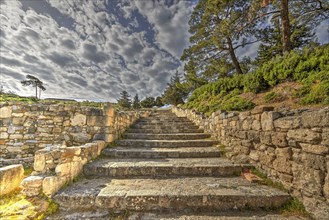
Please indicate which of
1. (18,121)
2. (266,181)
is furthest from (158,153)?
(18,121)

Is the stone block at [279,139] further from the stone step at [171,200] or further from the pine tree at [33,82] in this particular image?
the pine tree at [33,82]

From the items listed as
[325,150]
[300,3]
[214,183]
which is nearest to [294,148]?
[325,150]

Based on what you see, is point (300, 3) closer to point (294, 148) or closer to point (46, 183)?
point (294, 148)

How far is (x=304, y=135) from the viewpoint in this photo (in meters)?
2.18

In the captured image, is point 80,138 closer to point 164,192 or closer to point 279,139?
point 164,192

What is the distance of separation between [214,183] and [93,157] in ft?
9.73

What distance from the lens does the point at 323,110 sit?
1947mm

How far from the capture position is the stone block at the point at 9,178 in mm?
2346

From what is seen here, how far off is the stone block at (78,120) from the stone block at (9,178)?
202 centimetres

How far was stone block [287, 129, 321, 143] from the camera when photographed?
202 cm

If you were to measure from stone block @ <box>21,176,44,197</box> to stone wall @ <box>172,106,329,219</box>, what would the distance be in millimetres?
4115

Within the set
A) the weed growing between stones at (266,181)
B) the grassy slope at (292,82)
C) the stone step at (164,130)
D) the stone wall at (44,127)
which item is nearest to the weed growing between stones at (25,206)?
the stone wall at (44,127)

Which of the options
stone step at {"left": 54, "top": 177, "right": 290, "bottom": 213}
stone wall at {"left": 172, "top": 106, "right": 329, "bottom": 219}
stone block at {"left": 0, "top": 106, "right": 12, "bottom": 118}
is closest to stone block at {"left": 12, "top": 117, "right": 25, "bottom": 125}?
stone block at {"left": 0, "top": 106, "right": 12, "bottom": 118}

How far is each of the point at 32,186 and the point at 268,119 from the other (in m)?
4.38
